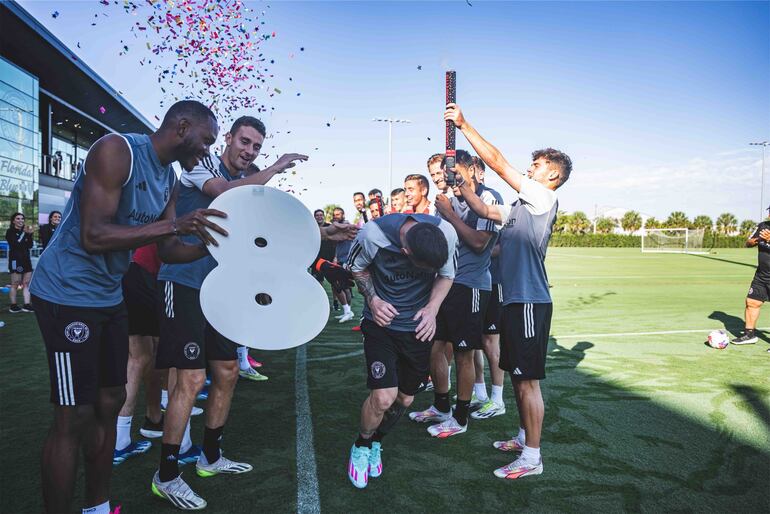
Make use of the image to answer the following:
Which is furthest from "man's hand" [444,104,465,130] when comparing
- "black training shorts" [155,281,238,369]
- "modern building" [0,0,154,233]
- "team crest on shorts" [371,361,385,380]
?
"modern building" [0,0,154,233]

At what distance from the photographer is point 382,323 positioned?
291cm

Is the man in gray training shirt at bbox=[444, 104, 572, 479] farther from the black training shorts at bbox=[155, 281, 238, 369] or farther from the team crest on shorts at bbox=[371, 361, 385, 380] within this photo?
the black training shorts at bbox=[155, 281, 238, 369]

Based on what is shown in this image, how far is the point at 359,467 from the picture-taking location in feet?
9.72

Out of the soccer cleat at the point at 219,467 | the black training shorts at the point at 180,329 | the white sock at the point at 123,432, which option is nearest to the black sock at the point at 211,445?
the soccer cleat at the point at 219,467

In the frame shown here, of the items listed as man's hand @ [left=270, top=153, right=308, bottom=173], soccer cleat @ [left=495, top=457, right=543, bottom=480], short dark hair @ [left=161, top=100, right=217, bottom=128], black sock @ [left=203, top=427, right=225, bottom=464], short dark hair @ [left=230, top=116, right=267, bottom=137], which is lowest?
soccer cleat @ [left=495, top=457, right=543, bottom=480]

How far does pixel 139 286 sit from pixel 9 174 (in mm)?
25151

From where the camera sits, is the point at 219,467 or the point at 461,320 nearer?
the point at 219,467

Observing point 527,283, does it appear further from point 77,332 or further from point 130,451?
point 130,451

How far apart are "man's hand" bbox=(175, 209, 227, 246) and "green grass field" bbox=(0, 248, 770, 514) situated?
1625 millimetres

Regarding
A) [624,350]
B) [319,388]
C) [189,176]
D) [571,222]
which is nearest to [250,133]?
[189,176]

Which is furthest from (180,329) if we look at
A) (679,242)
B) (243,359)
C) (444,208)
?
(679,242)

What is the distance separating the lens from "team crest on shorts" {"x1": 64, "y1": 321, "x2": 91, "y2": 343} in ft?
6.83

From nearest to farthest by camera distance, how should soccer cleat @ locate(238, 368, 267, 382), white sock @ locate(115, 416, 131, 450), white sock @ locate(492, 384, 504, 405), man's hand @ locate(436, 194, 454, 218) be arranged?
white sock @ locate(115, 416, 131, 450) → man's hand @ locate(436, 194, 454, 218) → white sock @ locate(492, 384, 504, 405) → soccer cleat @ locate(238, 368, 267, 382)

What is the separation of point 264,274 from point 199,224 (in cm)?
39
